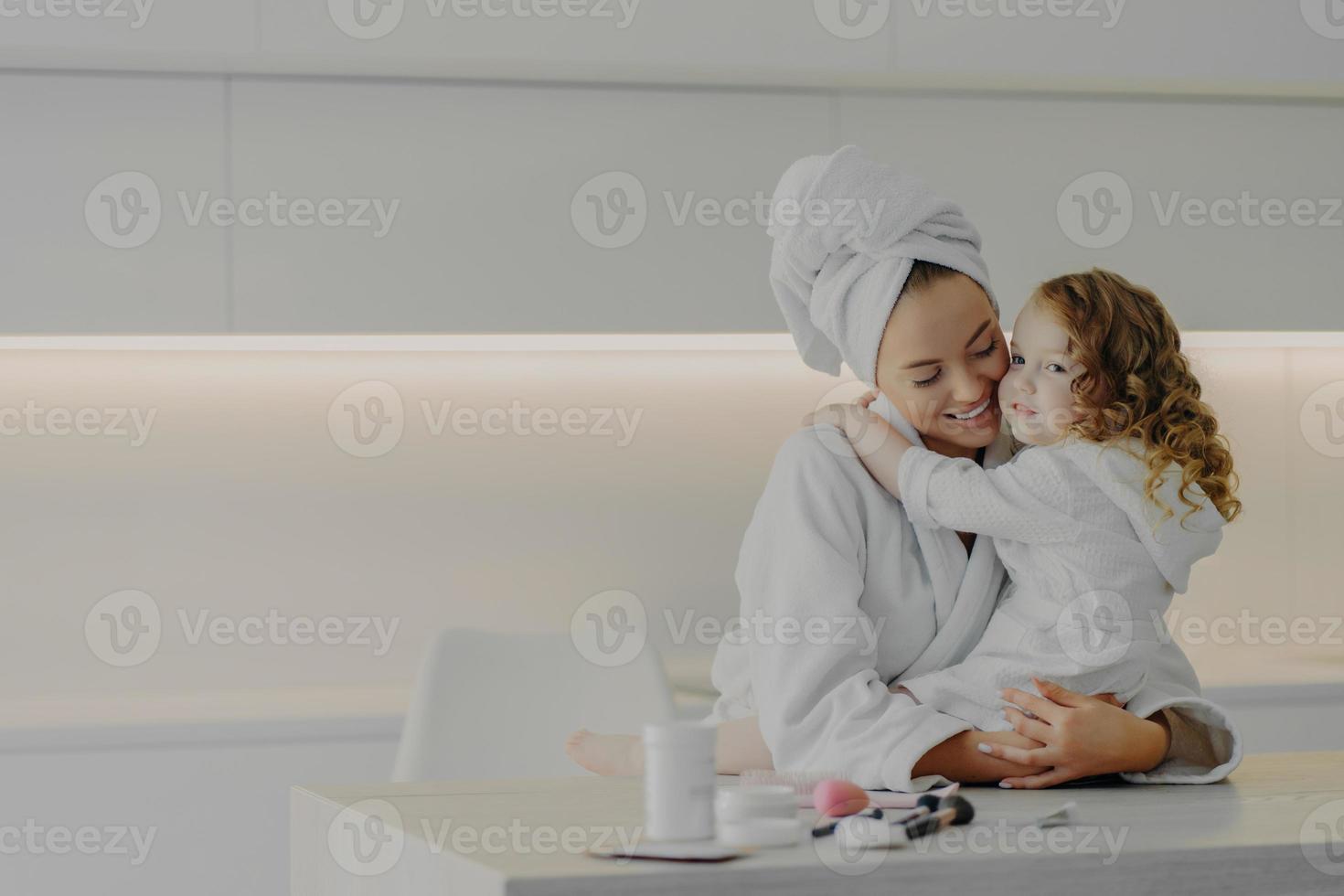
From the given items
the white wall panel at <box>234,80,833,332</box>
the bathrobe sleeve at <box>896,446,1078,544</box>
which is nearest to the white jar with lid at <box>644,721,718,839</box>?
the bathrobe sleeve at <box>896,446,1078,544</box>

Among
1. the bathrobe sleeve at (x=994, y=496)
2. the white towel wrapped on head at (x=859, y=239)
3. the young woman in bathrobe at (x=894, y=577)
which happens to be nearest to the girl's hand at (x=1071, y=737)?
the young woman in bathrobe at (x=894, y=577)

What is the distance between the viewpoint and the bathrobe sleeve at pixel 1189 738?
1.28m

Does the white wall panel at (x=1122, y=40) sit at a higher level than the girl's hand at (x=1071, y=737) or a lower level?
higher

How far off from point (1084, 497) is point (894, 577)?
19 centimetres

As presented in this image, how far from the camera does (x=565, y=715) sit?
74.6 inches

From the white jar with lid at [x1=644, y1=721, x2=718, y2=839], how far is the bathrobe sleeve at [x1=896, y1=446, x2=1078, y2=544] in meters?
0.43

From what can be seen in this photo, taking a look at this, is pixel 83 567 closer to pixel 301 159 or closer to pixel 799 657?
Answer: pixel 301 159

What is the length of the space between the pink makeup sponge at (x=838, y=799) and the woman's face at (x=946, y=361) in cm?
45

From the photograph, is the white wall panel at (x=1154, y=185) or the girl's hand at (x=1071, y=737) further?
the white wall panel at (x=1154, y=185)

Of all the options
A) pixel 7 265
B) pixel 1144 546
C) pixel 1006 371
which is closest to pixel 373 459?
pixel 7 265

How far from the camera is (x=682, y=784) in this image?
0.91 m

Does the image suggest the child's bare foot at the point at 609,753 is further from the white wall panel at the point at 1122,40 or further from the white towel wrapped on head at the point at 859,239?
the white wall panel at the point at 1122,40

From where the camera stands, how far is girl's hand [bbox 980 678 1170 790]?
120 centimetres

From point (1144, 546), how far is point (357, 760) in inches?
56.5
